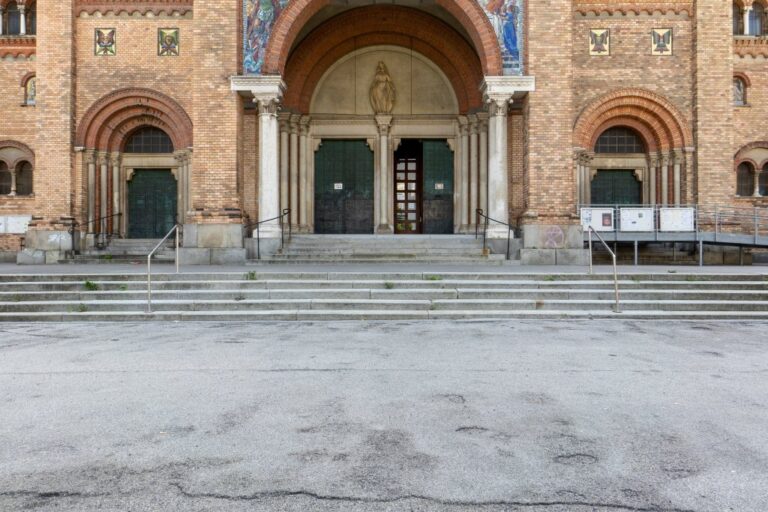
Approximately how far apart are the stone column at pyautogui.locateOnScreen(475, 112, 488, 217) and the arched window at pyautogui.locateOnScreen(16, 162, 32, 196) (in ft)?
53.6

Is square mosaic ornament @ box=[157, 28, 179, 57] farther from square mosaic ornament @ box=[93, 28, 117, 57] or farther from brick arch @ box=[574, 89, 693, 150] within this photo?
brick arch @ box=[574, 89, 693, 150]

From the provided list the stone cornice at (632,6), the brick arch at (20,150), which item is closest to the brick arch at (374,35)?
the stone cornice at (632,6)

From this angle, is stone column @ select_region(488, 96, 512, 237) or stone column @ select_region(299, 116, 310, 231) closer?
stone column @ select_region(488, 96, 512, 237)

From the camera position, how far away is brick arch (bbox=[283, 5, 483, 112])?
61.2ft

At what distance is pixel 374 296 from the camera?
388 inches

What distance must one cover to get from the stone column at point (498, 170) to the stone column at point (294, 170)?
706 cm

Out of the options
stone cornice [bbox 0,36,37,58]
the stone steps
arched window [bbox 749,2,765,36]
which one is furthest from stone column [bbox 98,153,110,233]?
arched window [bbox 749,2,765,36]

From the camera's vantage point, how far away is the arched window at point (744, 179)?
18625 millimetres

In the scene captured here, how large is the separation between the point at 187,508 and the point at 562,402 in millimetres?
3073

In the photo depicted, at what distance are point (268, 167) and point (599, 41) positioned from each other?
11.6 m

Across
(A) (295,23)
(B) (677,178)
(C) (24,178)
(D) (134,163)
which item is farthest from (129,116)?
(B) (677,178)

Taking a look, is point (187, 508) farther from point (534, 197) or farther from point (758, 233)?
point (758, 233)

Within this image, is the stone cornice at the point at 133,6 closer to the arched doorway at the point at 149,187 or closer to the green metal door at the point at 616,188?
the arched doorway at the point at 149,187

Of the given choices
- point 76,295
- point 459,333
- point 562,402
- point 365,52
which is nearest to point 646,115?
point 365,52
